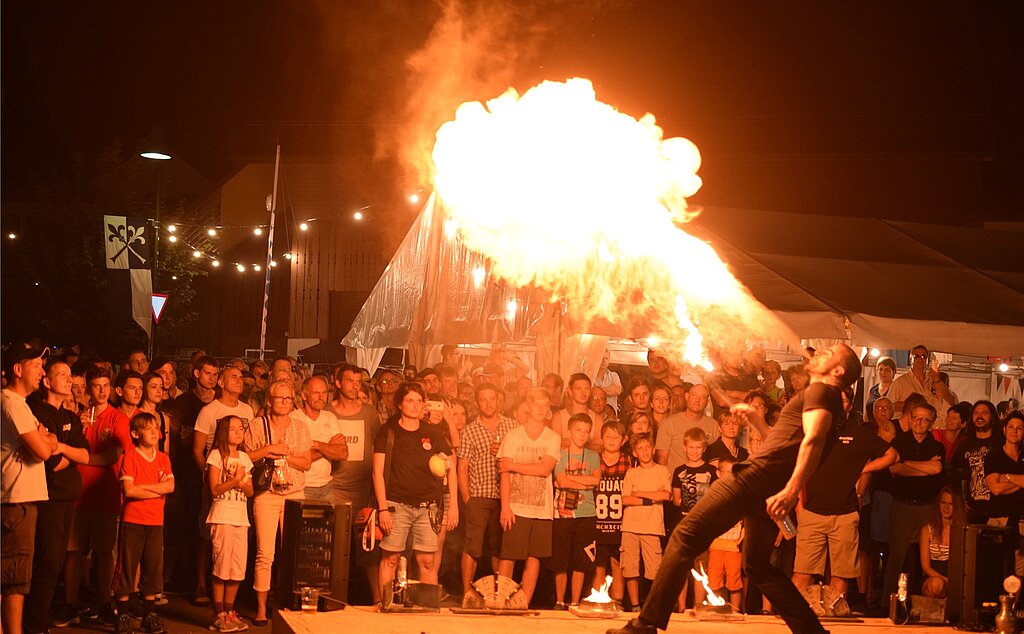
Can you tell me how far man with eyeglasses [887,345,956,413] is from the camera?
1329 centimetres

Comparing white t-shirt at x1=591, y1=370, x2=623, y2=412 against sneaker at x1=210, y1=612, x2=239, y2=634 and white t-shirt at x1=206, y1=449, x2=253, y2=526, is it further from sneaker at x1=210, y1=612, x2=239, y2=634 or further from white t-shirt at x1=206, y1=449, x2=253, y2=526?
sneaker at x1=210, y1=612, x2=239, y2=634

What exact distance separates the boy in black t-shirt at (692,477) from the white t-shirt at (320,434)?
3.25 metres

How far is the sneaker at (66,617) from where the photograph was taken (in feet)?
29.4

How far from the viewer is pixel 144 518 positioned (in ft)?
29.3

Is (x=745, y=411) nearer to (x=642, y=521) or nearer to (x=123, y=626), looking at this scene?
(x=642, y=521)

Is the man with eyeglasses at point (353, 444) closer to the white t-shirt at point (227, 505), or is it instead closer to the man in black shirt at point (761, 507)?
the white t-shirt at point (227, 505)

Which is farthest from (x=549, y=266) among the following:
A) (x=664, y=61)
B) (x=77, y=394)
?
(x=664, y=61)

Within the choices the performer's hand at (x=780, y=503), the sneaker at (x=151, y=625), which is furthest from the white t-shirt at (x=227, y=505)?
the performer's hand at (x=780, y=503)

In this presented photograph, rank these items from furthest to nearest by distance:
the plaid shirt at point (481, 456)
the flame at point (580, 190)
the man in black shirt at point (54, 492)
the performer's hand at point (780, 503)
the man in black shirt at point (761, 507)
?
1. the flame at point (580, 190)
2. the plaid shirt at point (481, 456)
3. the man in black shirt at point (54, 492)
4. the man in black shirt at point (761, 507)
5. the performer's hand at point (780, 503)

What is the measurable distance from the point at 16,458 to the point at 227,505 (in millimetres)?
1908

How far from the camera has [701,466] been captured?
1015cm

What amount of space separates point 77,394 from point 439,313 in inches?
195

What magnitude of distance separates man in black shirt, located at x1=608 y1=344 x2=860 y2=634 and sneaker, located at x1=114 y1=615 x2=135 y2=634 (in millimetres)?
4222

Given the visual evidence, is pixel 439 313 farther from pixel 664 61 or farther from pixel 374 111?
pixel 374 111
